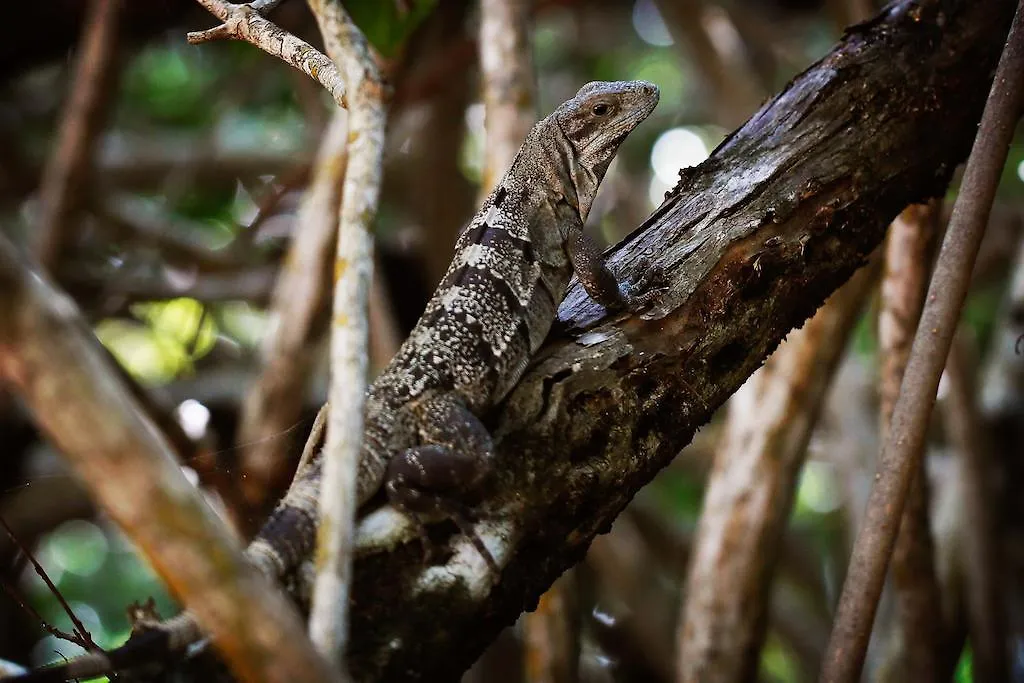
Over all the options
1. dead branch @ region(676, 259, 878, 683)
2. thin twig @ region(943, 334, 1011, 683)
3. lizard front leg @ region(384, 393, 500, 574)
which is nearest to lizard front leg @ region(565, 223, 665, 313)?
lizard front leg @ region(384, 393, 500, 574)

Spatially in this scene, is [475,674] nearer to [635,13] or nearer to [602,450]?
[602,450]

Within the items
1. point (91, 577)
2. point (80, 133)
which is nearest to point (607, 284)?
point (80, 133)

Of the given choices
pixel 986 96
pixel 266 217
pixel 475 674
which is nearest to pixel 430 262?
pixel 266 217

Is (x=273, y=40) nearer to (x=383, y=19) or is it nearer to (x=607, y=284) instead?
(x=607, y=284)

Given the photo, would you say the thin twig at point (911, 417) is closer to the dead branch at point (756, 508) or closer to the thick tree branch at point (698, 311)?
the thick tree branch at point (698, 311)

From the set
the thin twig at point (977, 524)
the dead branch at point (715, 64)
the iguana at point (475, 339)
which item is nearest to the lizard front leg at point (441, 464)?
the iguana at point (475, 339)

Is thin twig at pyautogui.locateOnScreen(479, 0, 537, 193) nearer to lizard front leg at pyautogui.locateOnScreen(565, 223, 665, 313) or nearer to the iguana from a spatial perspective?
the iguana
